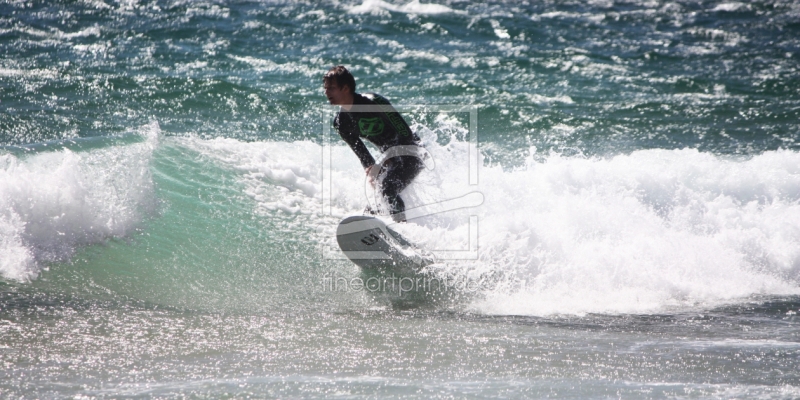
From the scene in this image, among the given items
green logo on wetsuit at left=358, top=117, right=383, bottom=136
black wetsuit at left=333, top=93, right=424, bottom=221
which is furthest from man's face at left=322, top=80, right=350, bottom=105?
green logo on wetsuit at left=358, top=117, right=383, bottom=136

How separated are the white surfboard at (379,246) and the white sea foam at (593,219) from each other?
0.19 m

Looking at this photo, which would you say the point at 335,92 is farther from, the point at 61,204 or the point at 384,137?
→ the point at 61,204

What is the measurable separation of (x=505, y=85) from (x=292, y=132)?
3798mm

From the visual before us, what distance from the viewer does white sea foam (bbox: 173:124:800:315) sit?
5164mm

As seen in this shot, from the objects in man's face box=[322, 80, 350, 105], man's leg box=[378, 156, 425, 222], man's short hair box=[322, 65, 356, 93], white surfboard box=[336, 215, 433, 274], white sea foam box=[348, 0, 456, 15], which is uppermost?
white sea foam box=[348, 0, 456, 15]

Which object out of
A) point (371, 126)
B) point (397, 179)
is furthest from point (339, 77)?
point (397, 179)

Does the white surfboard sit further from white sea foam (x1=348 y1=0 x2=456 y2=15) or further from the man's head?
white sea foam (x1=348 y1=0 x2=456 y2=15)

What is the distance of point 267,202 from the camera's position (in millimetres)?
6508

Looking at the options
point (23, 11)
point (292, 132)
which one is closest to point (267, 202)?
point (292, 132)

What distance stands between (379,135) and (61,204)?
8.61ft

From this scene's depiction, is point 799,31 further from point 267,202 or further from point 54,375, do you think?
point 54,375

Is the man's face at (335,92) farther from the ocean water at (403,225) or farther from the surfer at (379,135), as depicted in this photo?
the ocean water at (403,225)

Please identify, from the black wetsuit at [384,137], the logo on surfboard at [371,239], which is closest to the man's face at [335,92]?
the black wetsuit at [384,137]

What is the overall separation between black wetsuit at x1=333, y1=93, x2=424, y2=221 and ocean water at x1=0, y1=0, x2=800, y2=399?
0.42 meters
